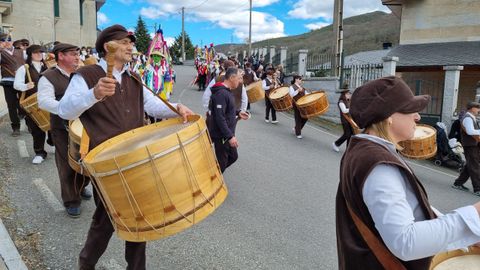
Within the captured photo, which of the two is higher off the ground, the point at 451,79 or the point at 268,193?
the point at 451,79

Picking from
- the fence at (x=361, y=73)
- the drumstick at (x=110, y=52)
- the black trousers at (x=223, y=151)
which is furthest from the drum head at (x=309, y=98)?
the drumstick at (x=110, y=52)

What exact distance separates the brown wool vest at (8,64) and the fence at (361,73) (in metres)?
11.0

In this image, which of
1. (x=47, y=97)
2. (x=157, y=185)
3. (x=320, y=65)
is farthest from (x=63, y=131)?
(x=320, y=65)

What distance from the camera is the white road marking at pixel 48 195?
501cm

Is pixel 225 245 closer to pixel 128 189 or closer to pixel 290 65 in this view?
pixel 128 189

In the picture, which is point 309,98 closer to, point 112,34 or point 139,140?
point 112,34

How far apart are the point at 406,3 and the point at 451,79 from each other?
9907 millimetres

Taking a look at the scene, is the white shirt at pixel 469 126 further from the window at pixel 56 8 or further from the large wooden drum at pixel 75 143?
the window at pixel 56 8

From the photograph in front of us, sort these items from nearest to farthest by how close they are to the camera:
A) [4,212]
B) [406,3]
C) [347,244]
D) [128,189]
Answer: [347,244] → [128,189] → [4,212] → [406,3]

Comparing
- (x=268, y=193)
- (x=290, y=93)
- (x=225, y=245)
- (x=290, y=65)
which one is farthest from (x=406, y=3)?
(x=225, y=245)

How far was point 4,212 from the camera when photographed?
4.70m

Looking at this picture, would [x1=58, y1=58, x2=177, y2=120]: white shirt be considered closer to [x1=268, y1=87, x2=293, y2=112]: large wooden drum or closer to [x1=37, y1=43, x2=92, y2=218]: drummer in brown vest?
[x1=37, y1=43, x2=92, y2=218]: drummer in brown vest

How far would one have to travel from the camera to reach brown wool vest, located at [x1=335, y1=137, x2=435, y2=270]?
1.69 m

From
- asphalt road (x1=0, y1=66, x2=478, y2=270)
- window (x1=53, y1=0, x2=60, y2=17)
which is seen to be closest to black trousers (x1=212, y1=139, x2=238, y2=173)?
asphalt road (x1=0, y1=66, x2=478, y2=270)
